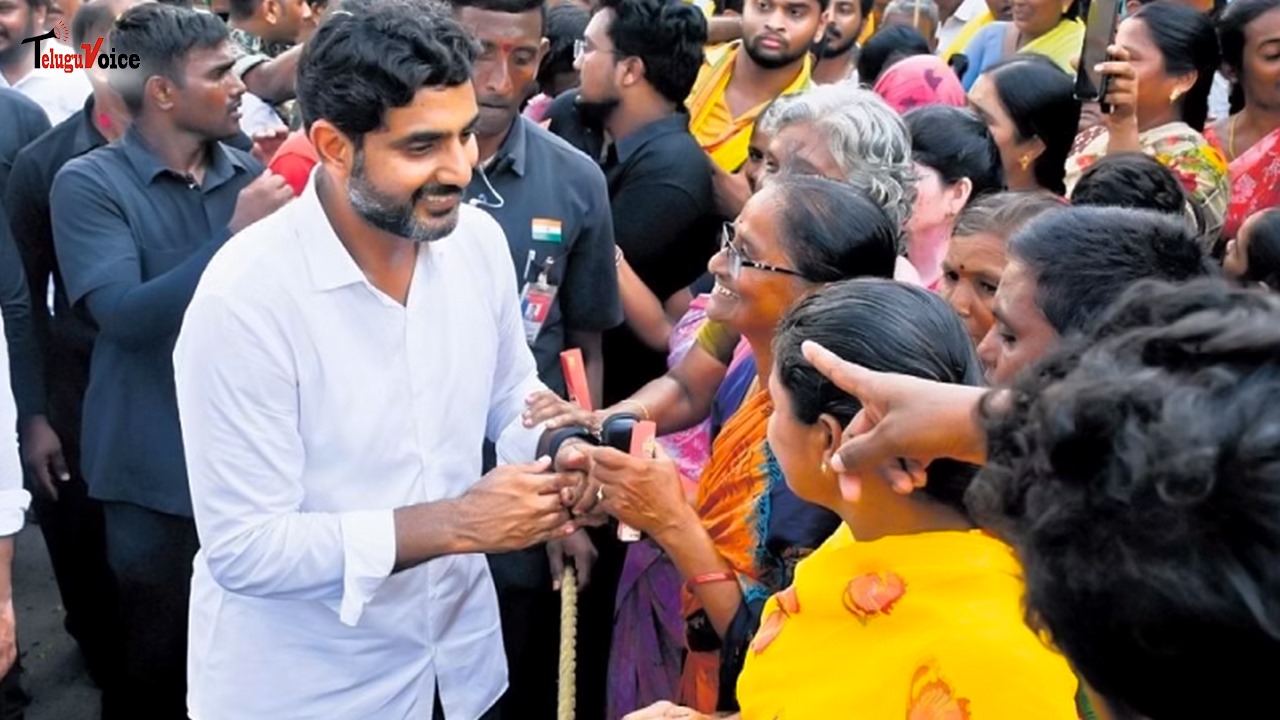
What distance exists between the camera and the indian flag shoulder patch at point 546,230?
307 centimetres

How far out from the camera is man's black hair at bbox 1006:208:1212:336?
1880mm

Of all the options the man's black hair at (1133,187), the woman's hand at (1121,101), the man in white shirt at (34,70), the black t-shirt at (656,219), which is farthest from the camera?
the man in white shirt at (34,70)

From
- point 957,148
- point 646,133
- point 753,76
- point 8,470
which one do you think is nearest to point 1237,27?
point 957,148

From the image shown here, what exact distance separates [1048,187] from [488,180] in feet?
5.34

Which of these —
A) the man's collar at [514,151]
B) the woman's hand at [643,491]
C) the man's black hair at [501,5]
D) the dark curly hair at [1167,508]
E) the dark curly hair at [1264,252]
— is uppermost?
the dark curly hair at [1167,508]

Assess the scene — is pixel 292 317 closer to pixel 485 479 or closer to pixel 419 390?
pixel 419 390

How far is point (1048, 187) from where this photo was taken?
358 centimetres

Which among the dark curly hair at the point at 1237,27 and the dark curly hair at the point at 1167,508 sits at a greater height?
the dark curly hair at the point at 1167,508

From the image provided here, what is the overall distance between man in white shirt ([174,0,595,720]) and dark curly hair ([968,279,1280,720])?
4.24ft

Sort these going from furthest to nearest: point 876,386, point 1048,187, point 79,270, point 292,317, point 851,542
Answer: point 1048,187 → point 79,270 → point 292,317 → point 851,542 → point 876,386

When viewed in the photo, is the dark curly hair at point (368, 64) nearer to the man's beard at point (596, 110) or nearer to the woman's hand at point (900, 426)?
the woman's hand at point (900, 426)

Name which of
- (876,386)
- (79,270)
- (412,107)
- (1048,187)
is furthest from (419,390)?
(1048,187)

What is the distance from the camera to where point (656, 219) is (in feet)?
11.4

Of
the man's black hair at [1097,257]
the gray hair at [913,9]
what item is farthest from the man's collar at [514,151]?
the gray hair at [913,9]
